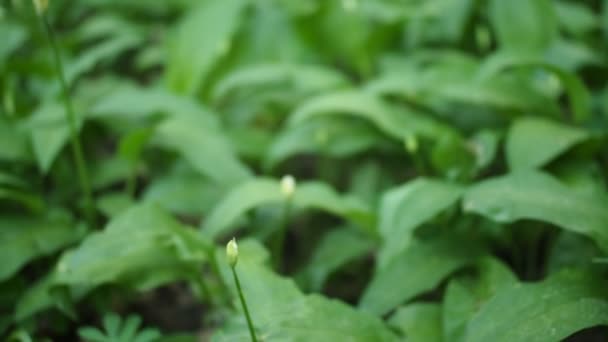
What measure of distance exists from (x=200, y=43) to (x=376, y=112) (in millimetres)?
1013

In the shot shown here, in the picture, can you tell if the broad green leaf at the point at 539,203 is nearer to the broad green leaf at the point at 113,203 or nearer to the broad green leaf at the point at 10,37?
the broad green leaf at the point at 113,203

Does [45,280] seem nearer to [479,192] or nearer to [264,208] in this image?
[264,208]

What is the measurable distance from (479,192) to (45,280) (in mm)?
1397

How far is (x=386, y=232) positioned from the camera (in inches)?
70.9

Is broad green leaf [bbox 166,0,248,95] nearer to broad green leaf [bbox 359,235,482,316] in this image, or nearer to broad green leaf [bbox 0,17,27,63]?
broad green leaf [bbox 0,17,27,63]

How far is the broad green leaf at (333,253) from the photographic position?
1.98m

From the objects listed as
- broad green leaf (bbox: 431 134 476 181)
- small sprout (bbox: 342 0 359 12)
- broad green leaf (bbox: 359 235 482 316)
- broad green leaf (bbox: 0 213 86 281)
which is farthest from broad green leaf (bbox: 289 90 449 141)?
broad green leaf (bbox: 0 213 86 281)

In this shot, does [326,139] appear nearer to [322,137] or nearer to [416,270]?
[322,137]

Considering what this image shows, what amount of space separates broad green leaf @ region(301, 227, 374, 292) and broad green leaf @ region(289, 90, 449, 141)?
16.2 inches

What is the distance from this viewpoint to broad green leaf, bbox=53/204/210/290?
1620mm

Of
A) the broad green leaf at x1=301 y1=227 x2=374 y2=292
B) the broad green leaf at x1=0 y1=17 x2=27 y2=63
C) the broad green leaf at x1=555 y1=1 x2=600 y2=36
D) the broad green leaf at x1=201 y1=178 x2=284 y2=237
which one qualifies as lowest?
the broad green leaf at x1=301 y1=227 x2=374 y2=292

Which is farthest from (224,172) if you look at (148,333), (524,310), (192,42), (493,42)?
(493,42)

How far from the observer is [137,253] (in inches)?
69.4

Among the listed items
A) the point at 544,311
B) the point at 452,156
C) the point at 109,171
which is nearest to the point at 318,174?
the point at 452,156
